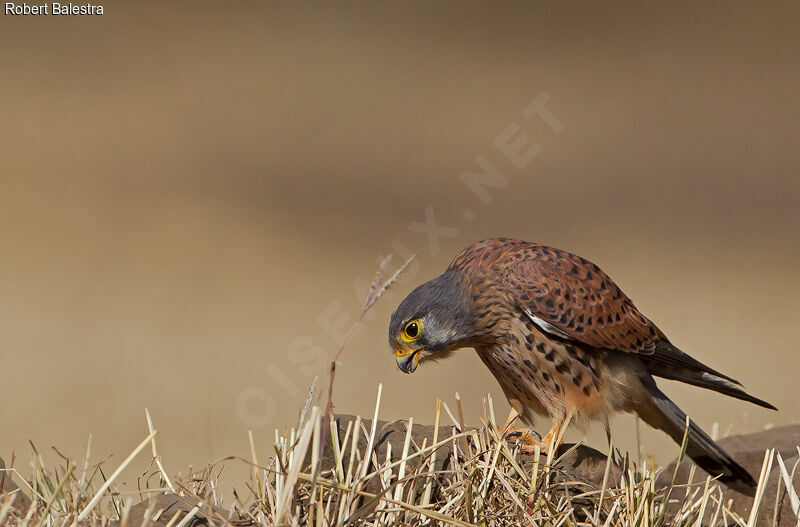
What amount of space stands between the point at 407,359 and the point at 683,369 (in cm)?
77

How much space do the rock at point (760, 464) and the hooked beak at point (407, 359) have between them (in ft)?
2.29

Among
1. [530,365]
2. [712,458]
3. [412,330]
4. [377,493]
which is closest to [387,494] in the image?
[377,493]

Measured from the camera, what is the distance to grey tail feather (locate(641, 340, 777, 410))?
221 centimetres

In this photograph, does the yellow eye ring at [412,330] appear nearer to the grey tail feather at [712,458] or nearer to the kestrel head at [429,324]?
the kestrel head at [429,324]

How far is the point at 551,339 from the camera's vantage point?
212 cm

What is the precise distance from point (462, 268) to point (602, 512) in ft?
2.79

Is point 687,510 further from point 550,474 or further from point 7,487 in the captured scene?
point 7,487

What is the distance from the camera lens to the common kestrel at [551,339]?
207 centimetres

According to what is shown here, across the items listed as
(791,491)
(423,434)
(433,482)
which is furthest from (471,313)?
(791,491)

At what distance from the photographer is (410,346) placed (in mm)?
2064

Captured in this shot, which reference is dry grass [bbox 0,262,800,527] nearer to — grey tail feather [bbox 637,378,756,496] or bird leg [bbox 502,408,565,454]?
bird leg [bbox 502,408,565,454]

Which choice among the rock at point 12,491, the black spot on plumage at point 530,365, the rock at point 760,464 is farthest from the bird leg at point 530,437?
the rock at point 12,491

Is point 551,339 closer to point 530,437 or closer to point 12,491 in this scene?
point 530,437

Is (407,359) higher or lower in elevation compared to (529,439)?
higher
